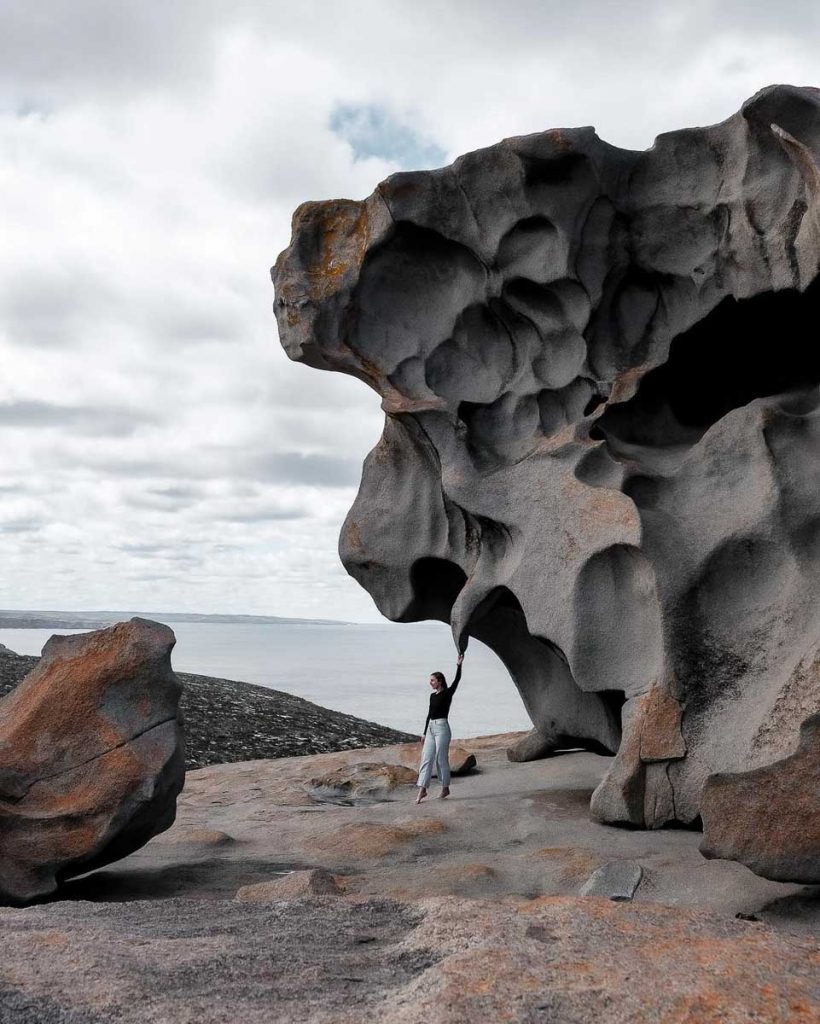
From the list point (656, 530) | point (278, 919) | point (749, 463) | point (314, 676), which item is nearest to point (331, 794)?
point (656, 530)

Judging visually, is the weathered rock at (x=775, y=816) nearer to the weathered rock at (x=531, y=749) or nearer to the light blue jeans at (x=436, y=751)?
the light blue jeans at (x=436, y=751)

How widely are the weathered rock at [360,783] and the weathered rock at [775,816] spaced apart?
5506 millimetres

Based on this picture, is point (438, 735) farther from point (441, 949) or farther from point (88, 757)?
point (441, 949)

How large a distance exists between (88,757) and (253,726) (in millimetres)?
11087

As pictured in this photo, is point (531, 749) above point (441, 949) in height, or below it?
below

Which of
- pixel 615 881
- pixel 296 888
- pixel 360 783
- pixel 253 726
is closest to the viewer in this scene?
pixel 296 888

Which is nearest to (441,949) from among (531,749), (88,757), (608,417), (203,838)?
(88,757)

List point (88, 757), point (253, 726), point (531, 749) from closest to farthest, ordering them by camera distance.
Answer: point (88, 757) → point (531, 749) → point (253, 726)

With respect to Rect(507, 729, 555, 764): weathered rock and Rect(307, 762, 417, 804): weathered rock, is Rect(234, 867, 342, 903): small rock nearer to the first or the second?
Rect(307, 762, 417, 804): weathered rock

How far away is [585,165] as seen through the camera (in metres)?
8.91

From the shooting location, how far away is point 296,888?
19.4 ft

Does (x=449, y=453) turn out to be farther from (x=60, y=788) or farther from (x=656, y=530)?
(x=60, y=788)

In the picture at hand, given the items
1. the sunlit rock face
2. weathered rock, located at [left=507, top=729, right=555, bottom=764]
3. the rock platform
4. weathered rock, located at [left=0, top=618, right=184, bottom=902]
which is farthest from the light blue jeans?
weathered rock, located at [left=0, top=618, right=184, bottom=902]

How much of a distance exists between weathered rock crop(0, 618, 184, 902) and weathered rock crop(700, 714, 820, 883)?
383 centimetres
